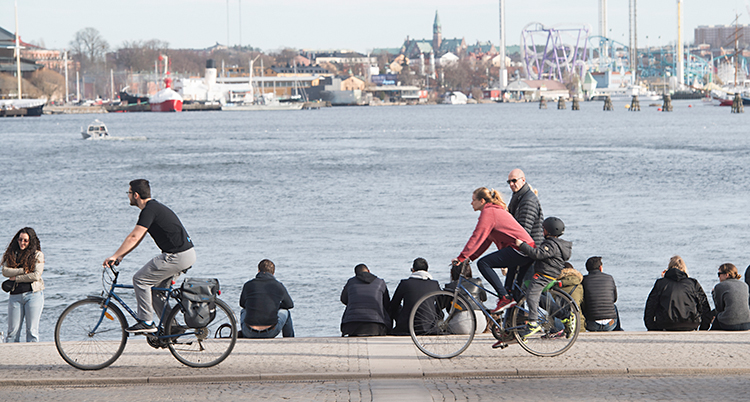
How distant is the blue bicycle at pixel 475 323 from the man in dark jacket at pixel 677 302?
1.95m

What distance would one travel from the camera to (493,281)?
8.85 m

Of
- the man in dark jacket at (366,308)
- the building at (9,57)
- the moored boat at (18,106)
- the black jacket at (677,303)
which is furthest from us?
the building at (9,57)

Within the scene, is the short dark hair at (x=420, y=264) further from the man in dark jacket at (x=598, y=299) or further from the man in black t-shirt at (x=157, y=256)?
the man in black t-shirt at (x=157, y=256)

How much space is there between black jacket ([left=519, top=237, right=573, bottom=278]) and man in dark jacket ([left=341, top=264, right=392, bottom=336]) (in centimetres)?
195

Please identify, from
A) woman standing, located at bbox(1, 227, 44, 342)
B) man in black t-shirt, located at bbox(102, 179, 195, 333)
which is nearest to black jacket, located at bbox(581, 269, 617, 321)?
man in black t-shirt, located at bbox(102, 179, 195, 333)

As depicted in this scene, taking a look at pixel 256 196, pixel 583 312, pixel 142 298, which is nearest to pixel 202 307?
pixel 142 298

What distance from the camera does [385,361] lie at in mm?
8734

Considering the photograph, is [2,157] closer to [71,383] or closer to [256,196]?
[256,196]

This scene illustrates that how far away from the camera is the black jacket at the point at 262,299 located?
1011 cm

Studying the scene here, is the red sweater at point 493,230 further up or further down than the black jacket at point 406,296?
further up

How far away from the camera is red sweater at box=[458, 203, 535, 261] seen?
28.5 feet

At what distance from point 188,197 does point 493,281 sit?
111 feet

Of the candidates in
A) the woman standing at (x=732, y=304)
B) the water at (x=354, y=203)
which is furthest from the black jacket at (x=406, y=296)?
the water at (x=354, y=203)

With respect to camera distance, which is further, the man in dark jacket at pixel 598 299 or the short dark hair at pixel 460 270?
the man in dark jacket at pixel 598 299
